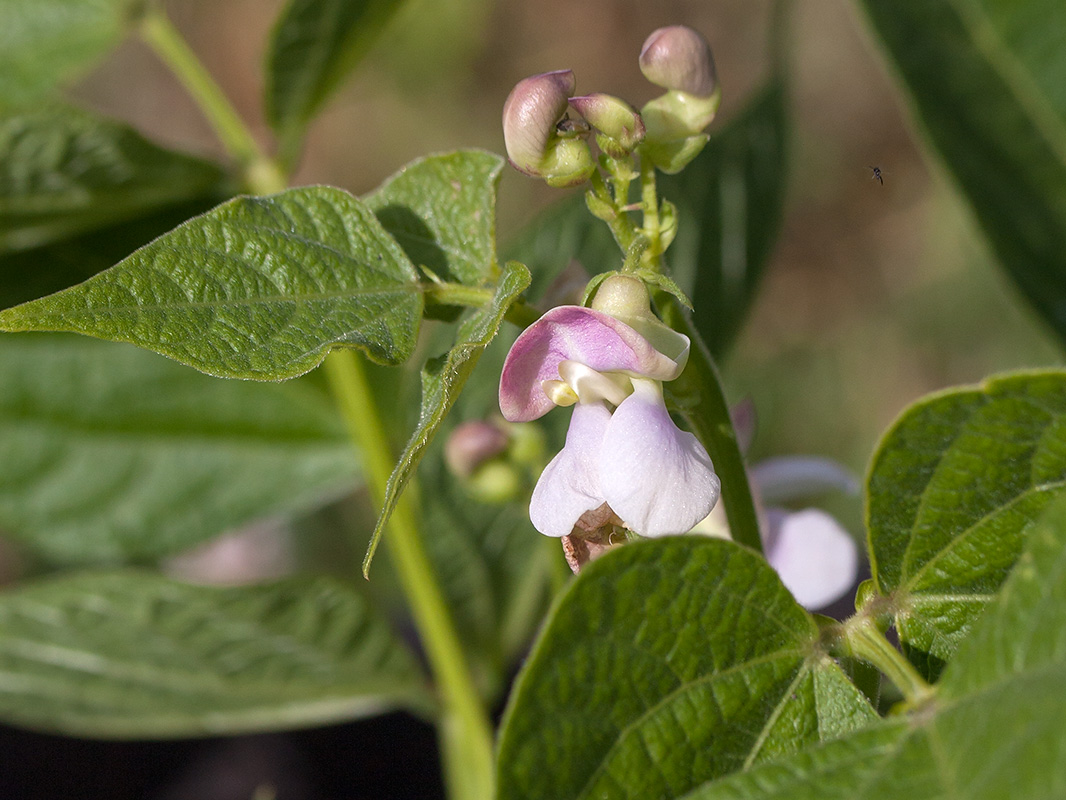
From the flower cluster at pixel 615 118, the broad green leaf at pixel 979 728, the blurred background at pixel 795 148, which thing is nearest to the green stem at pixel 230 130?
the flower cluster at pixel 615 118

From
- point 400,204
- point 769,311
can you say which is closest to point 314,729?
point 400,204

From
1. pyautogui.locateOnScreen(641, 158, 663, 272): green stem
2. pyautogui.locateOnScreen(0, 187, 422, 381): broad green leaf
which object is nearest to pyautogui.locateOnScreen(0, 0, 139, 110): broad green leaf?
pyautogui.locateOnScreen(0, 187, 422, 381): broad green leaf

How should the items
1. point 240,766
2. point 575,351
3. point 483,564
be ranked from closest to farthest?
point 575,351, point 483,564, point 240,766

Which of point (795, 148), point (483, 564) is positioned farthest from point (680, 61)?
point (795, 148)

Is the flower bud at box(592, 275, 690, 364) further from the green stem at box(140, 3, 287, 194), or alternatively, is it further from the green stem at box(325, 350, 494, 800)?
the green stem at box(140, 3, 287, 194)

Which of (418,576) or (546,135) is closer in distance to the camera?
(546,135)

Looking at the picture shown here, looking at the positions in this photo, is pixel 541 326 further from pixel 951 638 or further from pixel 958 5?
pixel 958 5

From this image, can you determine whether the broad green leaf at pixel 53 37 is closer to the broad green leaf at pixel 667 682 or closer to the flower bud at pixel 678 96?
the flower bud at pixel 678 96

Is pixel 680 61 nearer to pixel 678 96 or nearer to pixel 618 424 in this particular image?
pixel 678 96
